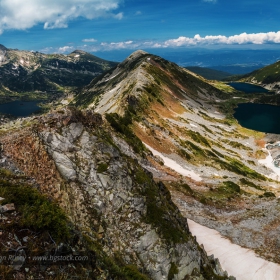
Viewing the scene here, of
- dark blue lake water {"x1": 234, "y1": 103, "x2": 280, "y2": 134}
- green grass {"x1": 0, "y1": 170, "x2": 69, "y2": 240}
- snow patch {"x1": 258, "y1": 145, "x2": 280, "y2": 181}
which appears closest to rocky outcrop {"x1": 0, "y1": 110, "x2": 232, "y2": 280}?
green grass {"x1": 0, "y1": 170, "x2": 69, "y2": 240}

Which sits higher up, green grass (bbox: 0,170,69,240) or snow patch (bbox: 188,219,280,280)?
green grass (bbox: 0,170,69,240)

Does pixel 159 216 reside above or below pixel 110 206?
below

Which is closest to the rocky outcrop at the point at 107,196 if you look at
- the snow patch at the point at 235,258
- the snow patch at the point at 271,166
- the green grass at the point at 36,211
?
the green grass at the point at 36,211

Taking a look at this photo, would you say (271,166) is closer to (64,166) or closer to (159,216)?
(159,216)

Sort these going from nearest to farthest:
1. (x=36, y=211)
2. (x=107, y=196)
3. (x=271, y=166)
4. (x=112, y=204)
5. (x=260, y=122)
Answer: (x=36, y=211) < (x=112, y=204) < (x=107, y=196) < (x=271, y=166) < (x=260, y=122)

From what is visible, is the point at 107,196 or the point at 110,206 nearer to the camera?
the point at 110,206

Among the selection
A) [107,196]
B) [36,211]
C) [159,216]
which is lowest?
[159,216]

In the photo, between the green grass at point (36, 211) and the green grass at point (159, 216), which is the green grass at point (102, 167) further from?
the green grass at point (36, 211)

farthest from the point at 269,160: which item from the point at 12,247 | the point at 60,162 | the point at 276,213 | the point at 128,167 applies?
the point at 12,247

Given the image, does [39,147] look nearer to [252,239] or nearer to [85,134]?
[85,134]

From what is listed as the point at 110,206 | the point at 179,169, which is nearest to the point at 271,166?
the point at 179,169

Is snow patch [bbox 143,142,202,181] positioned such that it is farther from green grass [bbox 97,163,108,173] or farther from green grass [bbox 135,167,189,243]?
green grass [bbox 97,163,108,173]
